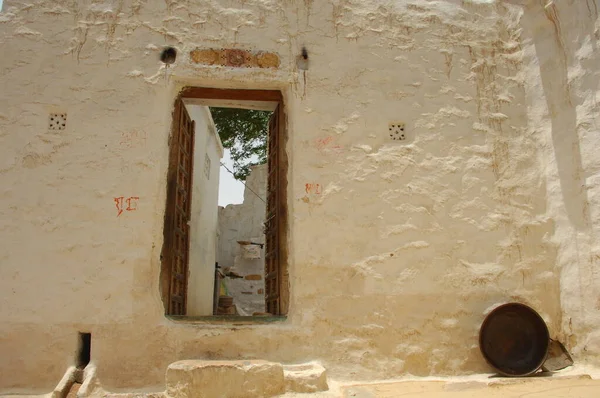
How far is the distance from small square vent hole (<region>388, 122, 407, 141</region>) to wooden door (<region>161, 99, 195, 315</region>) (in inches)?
70.9

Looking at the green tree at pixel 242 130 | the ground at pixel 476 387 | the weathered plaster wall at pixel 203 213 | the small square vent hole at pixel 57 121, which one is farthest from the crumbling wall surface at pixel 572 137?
the green tree at pixel 242 130

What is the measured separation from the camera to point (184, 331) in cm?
379

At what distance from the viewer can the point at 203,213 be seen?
662 centimetres

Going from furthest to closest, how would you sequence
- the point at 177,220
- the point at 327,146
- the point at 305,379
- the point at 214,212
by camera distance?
1. the point at 214,212
2. the point at 177,220
3. the point at 327,146
4. the point at 305,379

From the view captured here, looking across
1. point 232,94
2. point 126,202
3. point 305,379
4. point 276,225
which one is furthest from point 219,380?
point 232,94

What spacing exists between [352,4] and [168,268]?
278cm

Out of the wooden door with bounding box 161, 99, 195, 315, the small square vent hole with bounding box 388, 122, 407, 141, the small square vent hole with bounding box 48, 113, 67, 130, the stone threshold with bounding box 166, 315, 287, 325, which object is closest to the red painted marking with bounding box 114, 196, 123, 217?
the wooden door with bounding box 161, 99, 195, 315

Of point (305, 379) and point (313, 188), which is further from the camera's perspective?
point (313, 188)

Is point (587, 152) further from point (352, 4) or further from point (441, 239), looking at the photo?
point (352, 4)

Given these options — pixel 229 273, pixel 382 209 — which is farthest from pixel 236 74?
pixel 229 273

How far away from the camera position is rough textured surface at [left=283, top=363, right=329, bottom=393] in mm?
3535

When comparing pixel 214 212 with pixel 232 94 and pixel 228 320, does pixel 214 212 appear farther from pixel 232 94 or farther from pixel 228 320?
pixel 228 320

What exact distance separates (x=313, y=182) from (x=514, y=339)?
1930 mm

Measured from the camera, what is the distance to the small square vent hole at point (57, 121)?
417 centimetres
